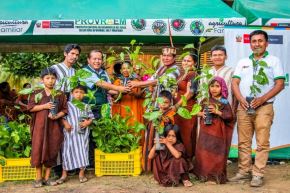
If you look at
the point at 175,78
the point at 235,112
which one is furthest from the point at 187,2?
the point at 235,112

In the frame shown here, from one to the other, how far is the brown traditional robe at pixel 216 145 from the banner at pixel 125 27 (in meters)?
1.47

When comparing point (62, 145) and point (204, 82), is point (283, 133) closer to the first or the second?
point (204, 82)

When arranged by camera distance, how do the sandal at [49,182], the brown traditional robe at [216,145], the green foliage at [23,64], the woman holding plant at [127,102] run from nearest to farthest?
the brown traditional robe at [216,145] < the sandal at [49,182] < the woman holding plant at [127,102] < the green foliage at [23,64]

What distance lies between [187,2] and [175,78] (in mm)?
1787

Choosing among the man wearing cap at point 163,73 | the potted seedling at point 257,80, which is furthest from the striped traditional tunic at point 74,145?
the potted seedling at point 257,80

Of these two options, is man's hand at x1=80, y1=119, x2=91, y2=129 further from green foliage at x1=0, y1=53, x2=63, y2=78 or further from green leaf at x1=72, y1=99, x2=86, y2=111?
green foliage at x1=0, y1=53, x2=63, y2=78

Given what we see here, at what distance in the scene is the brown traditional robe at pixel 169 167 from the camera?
4.75 metres

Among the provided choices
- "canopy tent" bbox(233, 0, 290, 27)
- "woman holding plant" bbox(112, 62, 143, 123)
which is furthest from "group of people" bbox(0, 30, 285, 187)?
"canopy tent" bbox(233, 0, 290, 27)

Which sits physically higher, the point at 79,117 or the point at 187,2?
the point at 187,2

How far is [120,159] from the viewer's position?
17.1 ft

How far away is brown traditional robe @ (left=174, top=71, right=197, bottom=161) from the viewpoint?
5250 millimetres

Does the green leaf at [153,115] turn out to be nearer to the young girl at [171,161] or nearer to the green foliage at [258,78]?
the young girl at [171,161]

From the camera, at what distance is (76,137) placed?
5066 mm

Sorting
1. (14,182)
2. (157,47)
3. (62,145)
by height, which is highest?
(157,47)
